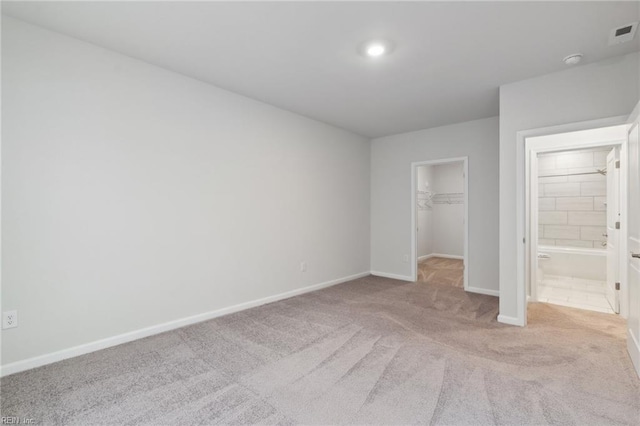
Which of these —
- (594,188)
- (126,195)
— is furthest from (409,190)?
(126,195)

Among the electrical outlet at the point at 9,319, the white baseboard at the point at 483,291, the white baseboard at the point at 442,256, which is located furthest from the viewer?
the white baseboard at the point at 442,256

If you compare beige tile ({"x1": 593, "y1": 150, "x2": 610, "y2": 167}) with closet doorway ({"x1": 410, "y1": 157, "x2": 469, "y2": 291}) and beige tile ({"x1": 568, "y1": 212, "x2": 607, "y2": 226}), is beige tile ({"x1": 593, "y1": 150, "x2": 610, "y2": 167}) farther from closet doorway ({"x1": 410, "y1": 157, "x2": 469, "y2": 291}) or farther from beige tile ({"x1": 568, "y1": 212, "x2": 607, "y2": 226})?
closet doorway ({"x1": 410, "y1": 157, "x2": 469, "y2": 291})

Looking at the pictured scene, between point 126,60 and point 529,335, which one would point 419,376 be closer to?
point 529,335

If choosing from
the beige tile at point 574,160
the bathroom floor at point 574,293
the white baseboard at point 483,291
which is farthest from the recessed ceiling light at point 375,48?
the beige tile at point 574,160

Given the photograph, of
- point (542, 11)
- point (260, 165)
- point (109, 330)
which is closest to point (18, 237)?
point (109, 330)

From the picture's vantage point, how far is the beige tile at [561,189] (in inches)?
213

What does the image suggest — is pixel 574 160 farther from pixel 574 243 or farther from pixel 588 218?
pixel 574 243

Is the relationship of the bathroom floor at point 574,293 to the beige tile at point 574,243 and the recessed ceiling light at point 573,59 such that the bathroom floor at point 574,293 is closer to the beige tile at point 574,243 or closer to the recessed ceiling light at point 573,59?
the beige tile at point 574,243

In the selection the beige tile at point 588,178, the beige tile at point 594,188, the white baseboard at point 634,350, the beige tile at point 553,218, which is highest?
the beige tile at point 588,178

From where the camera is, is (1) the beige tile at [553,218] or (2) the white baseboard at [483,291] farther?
(1) the beige tile at [553,218]

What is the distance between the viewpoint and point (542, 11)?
2.05m

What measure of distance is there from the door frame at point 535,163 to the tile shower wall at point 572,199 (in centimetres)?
213

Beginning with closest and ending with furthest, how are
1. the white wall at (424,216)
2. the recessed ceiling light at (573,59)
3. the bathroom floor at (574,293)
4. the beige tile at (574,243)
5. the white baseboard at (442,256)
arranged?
the recessed ceiling light at (573,59), the bathroom floor at (574,293), the beige tile at (574,243), the white wall at (424,216), the white baseboard at (442,256)

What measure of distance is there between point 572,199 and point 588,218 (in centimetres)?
41
